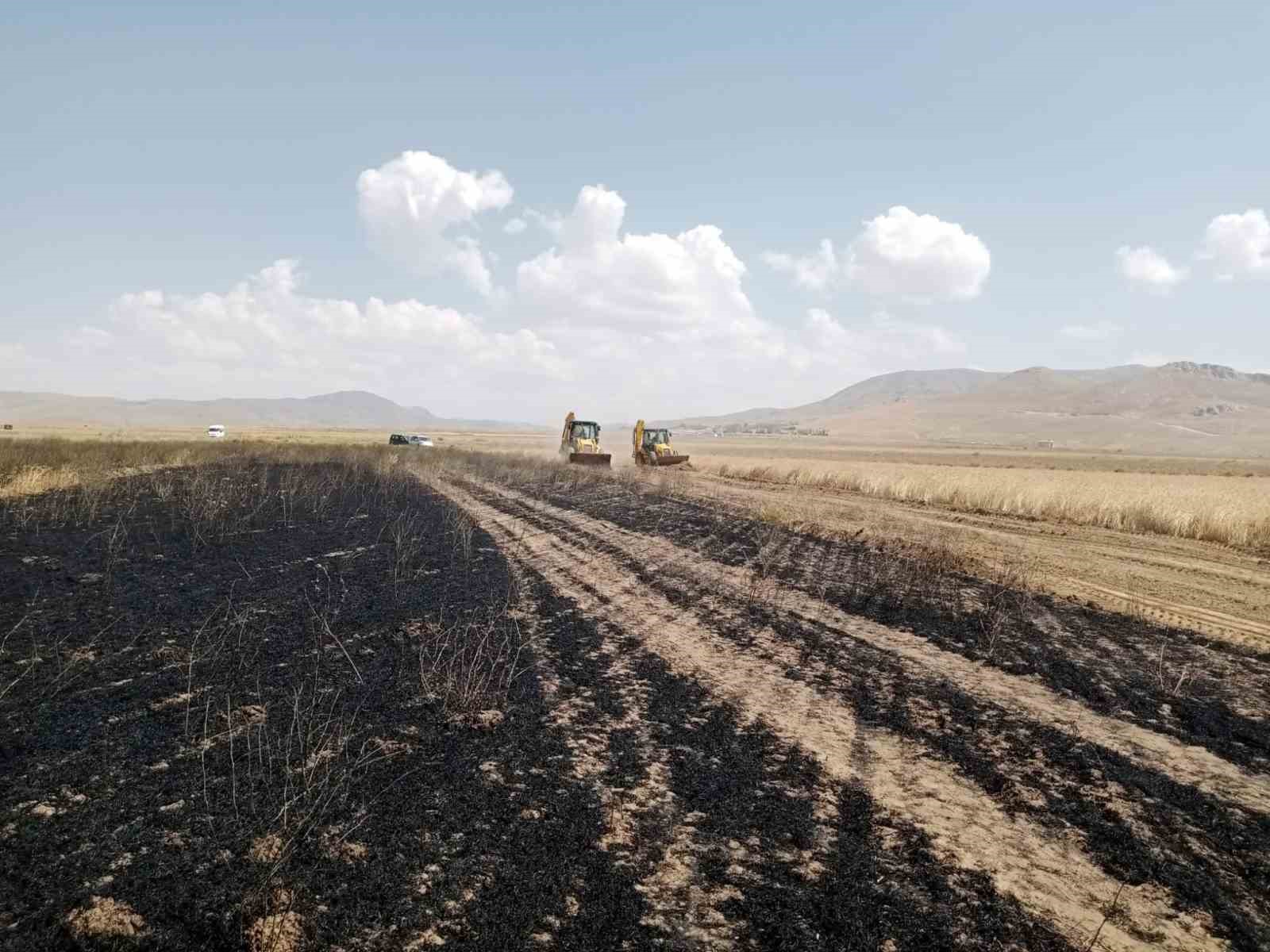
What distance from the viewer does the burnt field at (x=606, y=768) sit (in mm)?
2820

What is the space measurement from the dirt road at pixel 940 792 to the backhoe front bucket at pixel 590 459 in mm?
27882

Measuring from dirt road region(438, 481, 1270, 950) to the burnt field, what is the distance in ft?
0.07

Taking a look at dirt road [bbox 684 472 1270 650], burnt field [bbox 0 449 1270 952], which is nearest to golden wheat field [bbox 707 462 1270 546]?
dirt road [bbox 684 472 1270 650]

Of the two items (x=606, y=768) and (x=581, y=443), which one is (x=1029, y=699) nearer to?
(x=606, y=768)

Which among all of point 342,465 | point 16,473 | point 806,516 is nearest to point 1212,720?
point 806,516

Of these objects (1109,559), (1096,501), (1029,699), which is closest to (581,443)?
(1096,501)

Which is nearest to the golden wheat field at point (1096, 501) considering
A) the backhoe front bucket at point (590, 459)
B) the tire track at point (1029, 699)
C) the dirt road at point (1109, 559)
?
the dirt road at point (1109, 559)

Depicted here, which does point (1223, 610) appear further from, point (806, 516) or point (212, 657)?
point (212, 657)

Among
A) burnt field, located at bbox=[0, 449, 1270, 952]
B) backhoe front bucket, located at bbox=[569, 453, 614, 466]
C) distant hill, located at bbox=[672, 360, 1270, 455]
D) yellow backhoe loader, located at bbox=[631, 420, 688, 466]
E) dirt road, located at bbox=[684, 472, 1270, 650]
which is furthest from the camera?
distant hill, located at bbox=[672, 360, 1270, 455]

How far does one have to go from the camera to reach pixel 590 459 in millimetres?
35469

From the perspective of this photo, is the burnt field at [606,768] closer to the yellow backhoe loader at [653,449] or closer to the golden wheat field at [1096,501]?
the golden wheat field at [1096,501]

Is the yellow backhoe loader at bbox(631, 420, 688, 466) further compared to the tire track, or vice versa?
the yellow backhoe loader at bbox(631, 420, 688, 466)

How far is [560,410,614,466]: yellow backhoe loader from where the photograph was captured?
3556cm

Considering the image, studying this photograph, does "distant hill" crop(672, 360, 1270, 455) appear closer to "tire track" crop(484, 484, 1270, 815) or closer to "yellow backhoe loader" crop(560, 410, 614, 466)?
"yellow backhoe loader" crop(560, 410, 614, 466)
